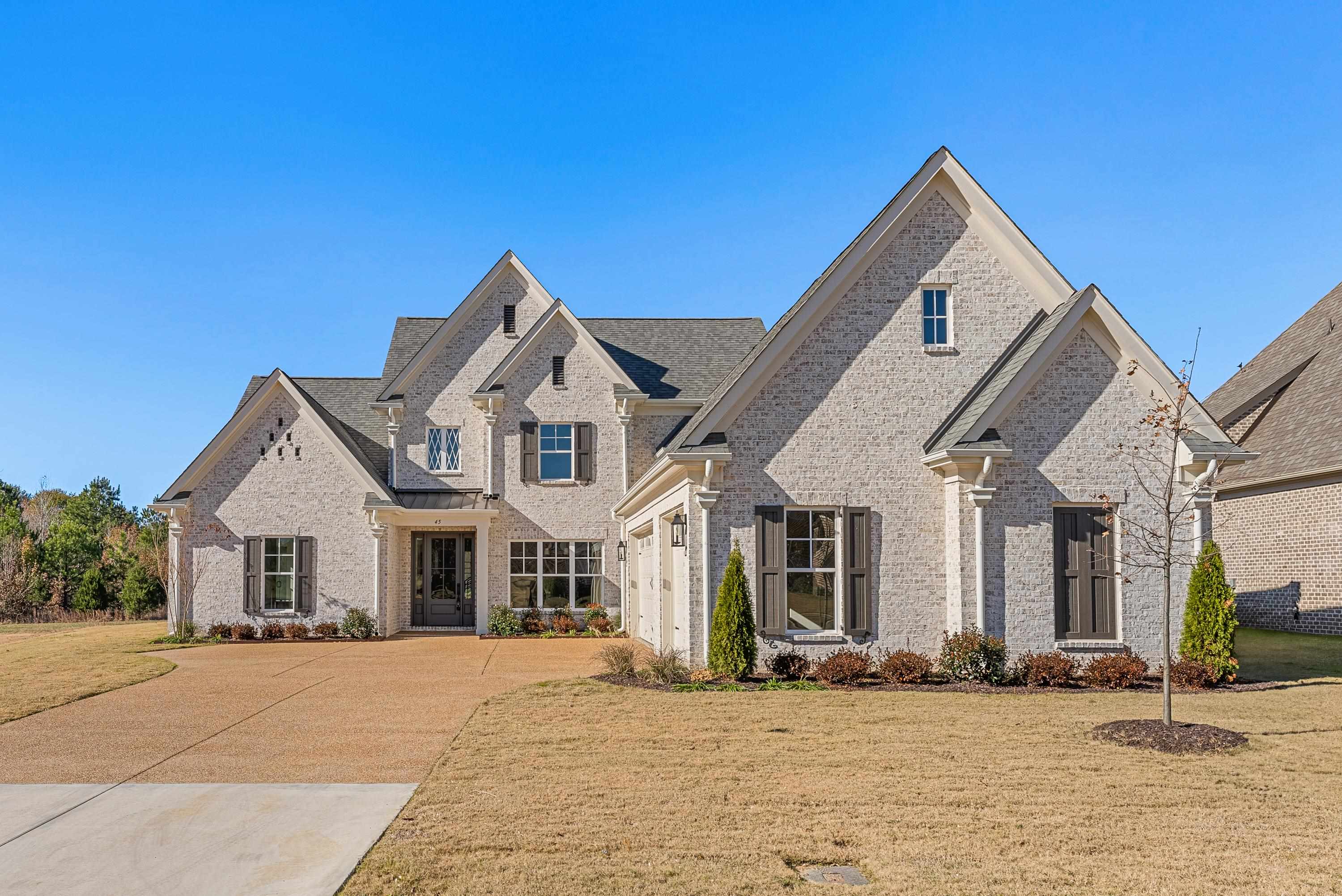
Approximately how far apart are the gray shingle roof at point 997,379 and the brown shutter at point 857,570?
1556mm

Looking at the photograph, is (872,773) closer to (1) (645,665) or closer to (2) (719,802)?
(2) (719,802)

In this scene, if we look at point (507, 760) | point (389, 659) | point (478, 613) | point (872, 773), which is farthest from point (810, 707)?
point (478, 613)

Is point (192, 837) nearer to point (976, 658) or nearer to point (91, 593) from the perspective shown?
point (976, 658)

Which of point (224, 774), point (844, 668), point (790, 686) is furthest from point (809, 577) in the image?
point (224, 774)

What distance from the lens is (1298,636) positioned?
20.1 m

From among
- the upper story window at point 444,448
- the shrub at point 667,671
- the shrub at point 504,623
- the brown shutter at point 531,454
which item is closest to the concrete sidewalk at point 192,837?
the shrub at point 667,671

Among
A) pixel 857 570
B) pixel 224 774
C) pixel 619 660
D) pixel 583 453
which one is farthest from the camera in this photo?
pixel 583 453

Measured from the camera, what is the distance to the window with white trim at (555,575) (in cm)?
2381

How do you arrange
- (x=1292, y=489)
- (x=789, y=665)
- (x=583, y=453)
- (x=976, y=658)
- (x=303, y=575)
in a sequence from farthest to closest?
(x=583, y=453) → (x=303, y=575) → (x=1292, y=489) → (x=789, y=665) → (x=976, y=658)

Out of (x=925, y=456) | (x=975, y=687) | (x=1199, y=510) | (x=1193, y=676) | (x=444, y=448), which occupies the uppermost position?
(x=444, y=448)

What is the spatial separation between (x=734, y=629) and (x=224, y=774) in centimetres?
719

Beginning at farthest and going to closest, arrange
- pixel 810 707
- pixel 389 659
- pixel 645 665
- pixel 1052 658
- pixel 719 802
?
pixel 389 659 < pixel 645 665 < pixel 1052 658 < pixel 810 707 < pixel 719 802

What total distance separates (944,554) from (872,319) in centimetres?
386

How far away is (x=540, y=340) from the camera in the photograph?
23953 mm
